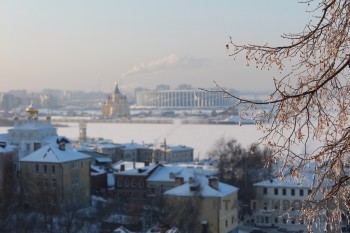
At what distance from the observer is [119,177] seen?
2873 cm

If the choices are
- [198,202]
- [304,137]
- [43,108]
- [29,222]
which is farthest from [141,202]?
[43,108]

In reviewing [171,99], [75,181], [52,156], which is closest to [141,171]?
[75,181]

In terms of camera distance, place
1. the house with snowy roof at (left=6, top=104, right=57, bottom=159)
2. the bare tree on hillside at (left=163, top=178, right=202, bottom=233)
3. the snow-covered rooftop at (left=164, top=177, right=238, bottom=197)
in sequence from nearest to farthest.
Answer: the bare tree on hillside at (left=163, top=178, right=202, bottom=233) < the snow-covered rooftop at (left=164, top=177, right=238, bottom=197) < the house with snowy roof at (left=6, top=104, right=57, bottom=159)

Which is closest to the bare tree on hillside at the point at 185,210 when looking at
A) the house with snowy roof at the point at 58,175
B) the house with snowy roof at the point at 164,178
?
the house with snowy roof at the point at 58,175

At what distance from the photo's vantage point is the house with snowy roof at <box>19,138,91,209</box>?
23.5m

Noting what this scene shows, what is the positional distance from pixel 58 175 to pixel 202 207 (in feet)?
19.8

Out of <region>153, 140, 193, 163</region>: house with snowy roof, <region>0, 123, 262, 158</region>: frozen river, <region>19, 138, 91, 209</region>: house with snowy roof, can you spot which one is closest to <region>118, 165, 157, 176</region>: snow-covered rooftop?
<region>19, 138, 91, 209</region>: house with snowy roof

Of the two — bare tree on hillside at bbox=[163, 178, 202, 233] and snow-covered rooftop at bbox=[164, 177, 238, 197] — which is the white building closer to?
snow-covered rooftop at bbox=[164, 177, 238, 197]

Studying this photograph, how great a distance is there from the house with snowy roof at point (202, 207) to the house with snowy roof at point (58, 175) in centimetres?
383

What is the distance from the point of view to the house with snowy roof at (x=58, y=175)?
77.2ft

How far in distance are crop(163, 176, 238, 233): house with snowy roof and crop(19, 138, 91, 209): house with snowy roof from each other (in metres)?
3.83

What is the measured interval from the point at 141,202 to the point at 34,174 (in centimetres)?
431

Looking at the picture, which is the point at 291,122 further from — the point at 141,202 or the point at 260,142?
the point at 141,202

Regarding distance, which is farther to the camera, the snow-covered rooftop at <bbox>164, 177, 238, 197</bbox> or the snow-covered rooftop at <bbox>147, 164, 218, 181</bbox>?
the snow-covered rooftop at <bbox>147, 164, 218, 181</bbox>
